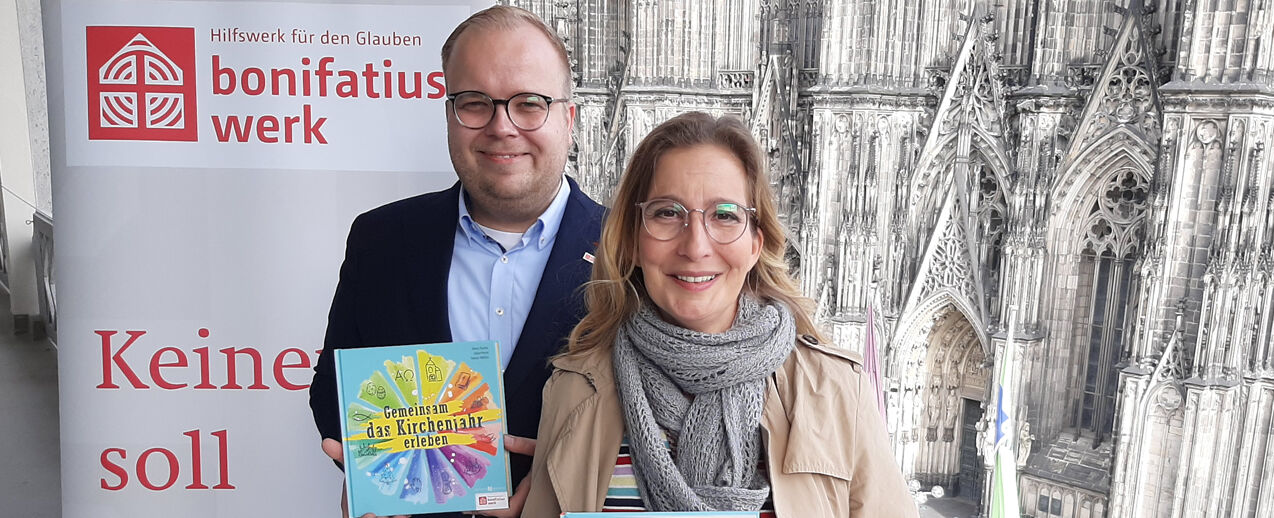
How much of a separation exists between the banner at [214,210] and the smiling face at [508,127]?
492mm

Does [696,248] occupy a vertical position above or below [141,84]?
below

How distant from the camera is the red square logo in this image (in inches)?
58.9

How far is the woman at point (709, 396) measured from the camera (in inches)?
33.2

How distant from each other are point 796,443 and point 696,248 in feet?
0.73

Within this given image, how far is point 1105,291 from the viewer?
4.89 m

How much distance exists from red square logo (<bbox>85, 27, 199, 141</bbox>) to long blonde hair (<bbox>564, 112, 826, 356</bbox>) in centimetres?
100

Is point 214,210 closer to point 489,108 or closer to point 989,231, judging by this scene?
point 489,108

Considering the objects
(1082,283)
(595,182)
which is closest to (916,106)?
(1082,283)

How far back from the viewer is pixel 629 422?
86 centimetres

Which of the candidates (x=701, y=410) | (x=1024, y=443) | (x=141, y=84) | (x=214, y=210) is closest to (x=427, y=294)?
(x=701, y=410)

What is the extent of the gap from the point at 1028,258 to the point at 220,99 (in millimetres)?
4618

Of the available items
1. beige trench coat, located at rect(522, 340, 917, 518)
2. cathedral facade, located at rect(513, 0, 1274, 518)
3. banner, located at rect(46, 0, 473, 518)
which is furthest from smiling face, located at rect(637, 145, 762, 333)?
cathedral facade, located at rect(513, 0, 1274, 518)

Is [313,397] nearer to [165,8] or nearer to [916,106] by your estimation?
[165,8]

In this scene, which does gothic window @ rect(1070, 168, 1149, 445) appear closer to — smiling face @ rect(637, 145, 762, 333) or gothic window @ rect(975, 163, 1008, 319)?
gothic window @ rect(975, 163, 1008, 319)
